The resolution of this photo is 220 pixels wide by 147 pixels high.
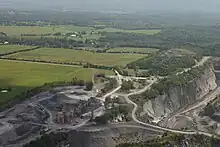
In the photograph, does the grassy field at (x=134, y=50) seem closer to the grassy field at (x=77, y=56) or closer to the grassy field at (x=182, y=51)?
the grassy field at (x=182, y=51)

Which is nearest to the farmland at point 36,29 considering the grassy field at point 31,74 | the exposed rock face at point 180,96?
the grassy field at point 31,74

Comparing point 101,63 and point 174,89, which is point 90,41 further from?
point 174,89

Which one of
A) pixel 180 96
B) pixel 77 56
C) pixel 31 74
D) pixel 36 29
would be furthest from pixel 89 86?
pixel 36 29

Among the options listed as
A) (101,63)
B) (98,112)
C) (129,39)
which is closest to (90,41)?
(129,39)

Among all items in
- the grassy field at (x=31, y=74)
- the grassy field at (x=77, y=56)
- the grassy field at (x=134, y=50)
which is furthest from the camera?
the grassy field at (x=134, y=50)

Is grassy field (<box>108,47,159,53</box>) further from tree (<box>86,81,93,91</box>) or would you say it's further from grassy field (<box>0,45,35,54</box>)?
tree (<box>86,81,93,91</box>)

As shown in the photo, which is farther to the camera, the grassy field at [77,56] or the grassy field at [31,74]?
the grassy field at [77,56]

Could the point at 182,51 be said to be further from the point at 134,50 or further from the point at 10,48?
the point at 10,48
